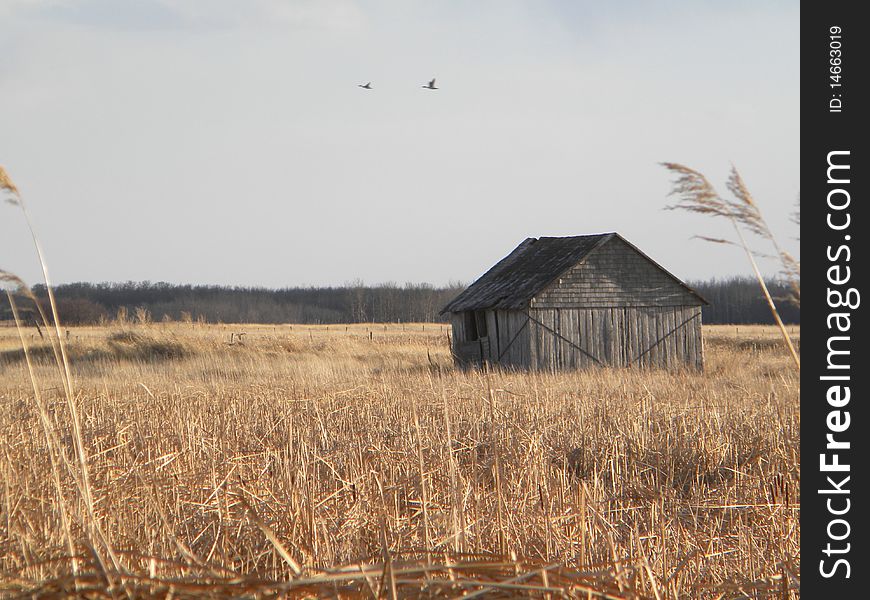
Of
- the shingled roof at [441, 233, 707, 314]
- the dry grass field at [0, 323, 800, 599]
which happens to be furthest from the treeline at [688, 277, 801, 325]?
the dry grass field at [0, 323, 800, 599]

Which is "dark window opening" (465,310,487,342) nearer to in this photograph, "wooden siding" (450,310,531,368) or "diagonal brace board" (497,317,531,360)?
"wooden siding" (450,310,531,368)

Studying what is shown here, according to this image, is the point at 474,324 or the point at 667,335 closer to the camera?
the point at 667,335

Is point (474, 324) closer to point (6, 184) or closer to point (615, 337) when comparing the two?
point (615, 337)

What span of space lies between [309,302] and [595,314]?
107821 mm

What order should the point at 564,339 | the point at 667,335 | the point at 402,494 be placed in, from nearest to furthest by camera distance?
1. the point at 402,494
2. the point at 564,339
3. the point at 667,335

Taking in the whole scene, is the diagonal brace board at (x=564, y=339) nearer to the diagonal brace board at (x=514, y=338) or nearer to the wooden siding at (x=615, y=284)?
the diagonal brace board at (x=514, y=338)

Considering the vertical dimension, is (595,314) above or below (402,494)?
above

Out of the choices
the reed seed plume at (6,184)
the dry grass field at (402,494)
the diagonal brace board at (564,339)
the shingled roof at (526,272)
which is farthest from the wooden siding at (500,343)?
the reed seed plume at (6,184)

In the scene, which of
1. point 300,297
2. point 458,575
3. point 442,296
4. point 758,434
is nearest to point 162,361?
point 758,434

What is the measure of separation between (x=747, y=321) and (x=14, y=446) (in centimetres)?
11265

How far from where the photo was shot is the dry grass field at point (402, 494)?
117 inches

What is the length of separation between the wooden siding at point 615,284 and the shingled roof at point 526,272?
0.21 meters

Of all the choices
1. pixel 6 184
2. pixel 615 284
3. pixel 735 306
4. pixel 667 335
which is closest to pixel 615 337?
pixel 615 284

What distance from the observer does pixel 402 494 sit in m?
6.73
